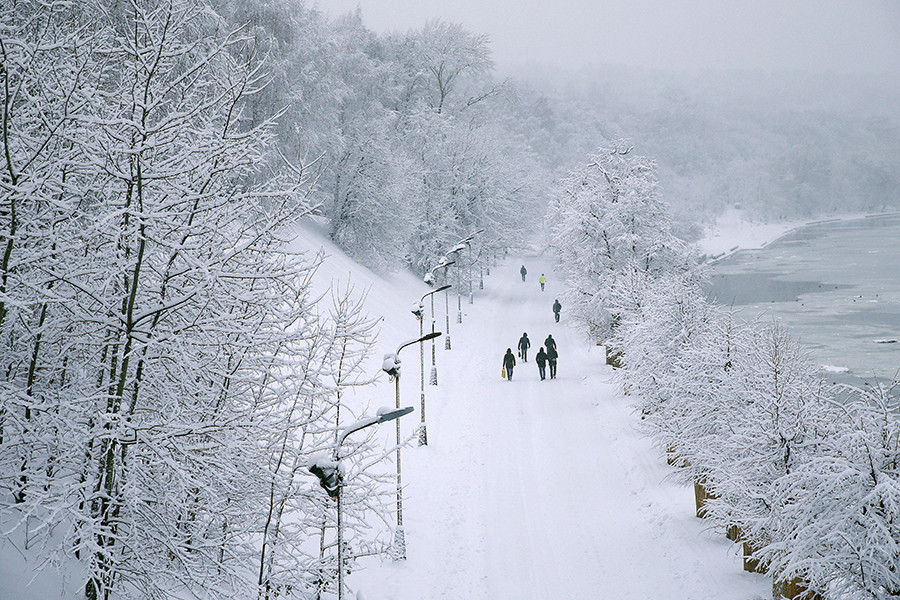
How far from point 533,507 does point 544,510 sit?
11.1 inches

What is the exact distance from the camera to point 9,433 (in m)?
6.94

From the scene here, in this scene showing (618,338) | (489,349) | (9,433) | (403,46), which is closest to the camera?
(9,433)

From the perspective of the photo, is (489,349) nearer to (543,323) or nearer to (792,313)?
(543,323)

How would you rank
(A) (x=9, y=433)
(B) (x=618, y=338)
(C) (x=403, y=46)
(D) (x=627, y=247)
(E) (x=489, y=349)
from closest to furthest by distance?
(A) (x=9, y=433)
(B) (x=618, y=338)
(D) (x=627, y=247)
(E) (x=489, y=349)
(C) (x=403, y=46)

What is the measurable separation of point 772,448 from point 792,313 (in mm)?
33004

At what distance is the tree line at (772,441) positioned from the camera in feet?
26.5

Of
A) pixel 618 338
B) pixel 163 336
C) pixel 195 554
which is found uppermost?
pixel 618 338

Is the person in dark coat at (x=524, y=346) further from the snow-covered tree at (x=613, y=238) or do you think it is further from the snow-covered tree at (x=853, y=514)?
the snow-covered tree at (x=853, y=514)

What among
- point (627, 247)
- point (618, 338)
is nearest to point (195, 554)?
point (618, 338)

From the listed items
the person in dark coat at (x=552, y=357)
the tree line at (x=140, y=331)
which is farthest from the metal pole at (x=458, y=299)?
the tree line at (x=140, y=331)

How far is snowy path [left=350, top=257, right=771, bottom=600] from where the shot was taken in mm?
12352

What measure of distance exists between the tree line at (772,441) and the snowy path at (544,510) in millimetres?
1143

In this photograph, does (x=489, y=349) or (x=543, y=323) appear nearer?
(x=489, y=349)

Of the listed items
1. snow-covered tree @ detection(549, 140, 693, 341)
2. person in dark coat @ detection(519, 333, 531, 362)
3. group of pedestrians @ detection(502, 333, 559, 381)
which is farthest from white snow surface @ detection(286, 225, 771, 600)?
snow-covered tree @ detection(549, 140, 693, 341)
